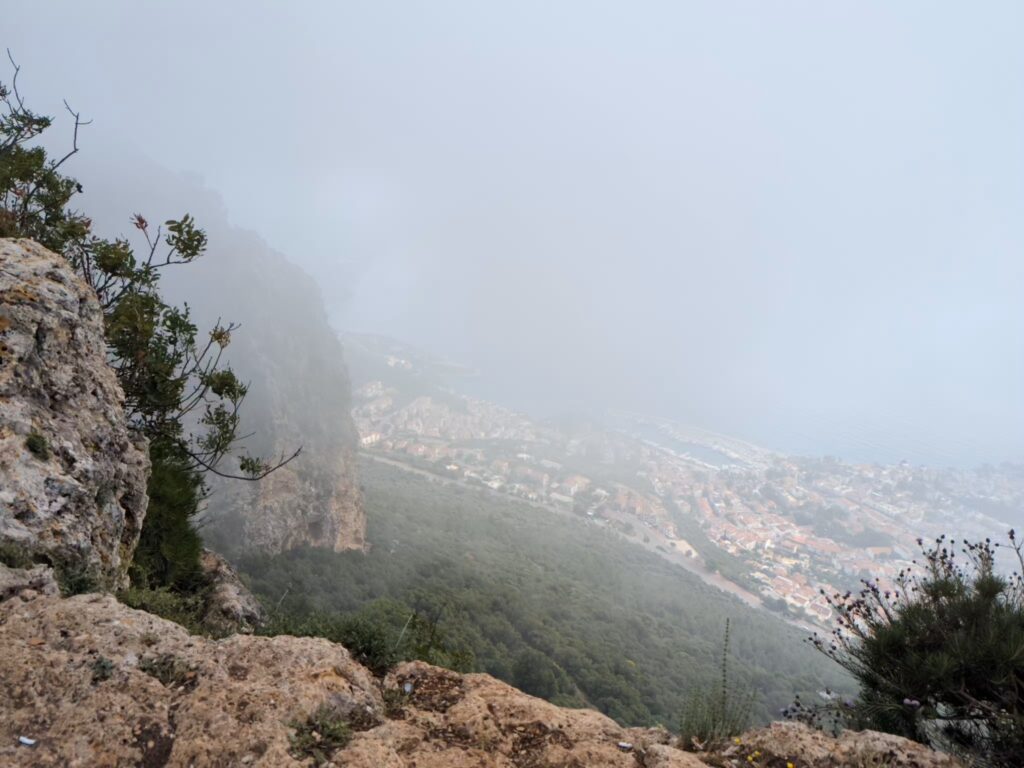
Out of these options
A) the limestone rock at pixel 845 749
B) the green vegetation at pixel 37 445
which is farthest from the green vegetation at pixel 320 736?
the green vegetation at pixel 37 445

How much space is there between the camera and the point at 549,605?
37.2m

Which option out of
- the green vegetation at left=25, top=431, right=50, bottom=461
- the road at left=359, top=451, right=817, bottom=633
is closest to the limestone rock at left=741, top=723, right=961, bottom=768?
the green vegetation at left=25, top=431, right=50, bottom=461

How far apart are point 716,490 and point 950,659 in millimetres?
109814

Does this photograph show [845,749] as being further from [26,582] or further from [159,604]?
[159,604]

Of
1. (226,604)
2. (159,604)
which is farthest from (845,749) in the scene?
(226,604)

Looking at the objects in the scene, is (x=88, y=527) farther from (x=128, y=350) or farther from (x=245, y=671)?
(x=128, y=350)

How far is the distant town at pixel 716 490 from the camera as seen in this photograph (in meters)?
68.3

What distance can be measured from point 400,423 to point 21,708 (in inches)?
4544

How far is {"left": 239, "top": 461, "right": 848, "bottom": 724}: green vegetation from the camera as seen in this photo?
24219mm

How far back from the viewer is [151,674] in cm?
247

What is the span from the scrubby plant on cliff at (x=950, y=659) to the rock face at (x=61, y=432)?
223 inches

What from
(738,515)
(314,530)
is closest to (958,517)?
(738,515)

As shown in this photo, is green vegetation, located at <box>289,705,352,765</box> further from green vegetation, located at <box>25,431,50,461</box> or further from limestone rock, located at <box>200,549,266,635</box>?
limestone rock, located at <box>200,549,266,635</box>

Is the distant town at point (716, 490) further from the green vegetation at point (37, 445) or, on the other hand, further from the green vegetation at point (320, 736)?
the green vegetation at point (37, 445)
